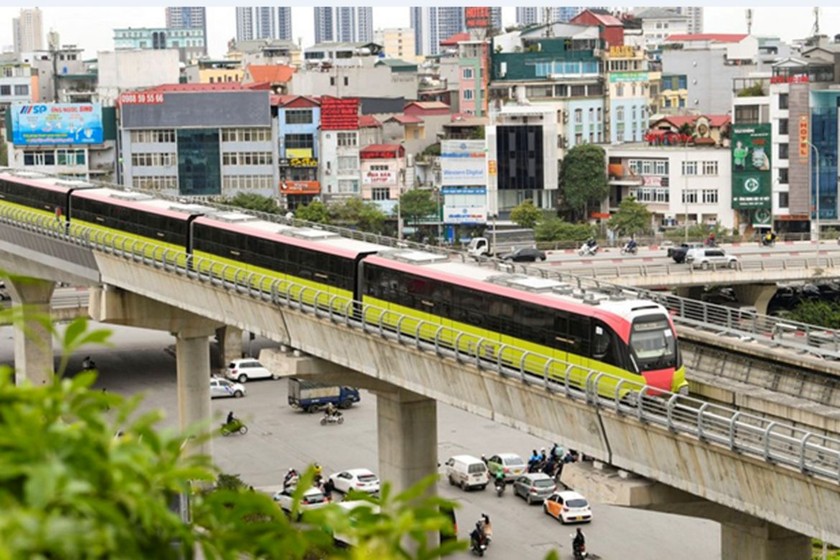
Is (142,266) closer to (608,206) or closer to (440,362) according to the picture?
(440,362)

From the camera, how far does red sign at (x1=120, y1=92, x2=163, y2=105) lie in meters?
88.2

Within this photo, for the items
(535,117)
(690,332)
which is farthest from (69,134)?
(690,332)

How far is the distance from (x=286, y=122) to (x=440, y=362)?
61825mm

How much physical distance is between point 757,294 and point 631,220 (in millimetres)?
23318

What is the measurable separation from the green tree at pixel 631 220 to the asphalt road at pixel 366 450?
87.4 ft

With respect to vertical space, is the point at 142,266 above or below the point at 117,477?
below

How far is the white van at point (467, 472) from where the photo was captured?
38.8 meters

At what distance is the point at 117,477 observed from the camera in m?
5.63

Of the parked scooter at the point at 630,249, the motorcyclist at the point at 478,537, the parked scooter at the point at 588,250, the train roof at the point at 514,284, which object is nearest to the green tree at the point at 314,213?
the parked scooter at the point at 588,250

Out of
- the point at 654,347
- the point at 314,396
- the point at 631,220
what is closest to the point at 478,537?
the point at 654,347

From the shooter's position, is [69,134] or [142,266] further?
[69,134]

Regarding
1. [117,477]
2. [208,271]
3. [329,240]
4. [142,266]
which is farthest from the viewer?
[142,266]

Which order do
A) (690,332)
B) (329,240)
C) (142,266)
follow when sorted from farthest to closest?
(142,266)
(329,240)
(690,332)

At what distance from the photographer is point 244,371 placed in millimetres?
55375
